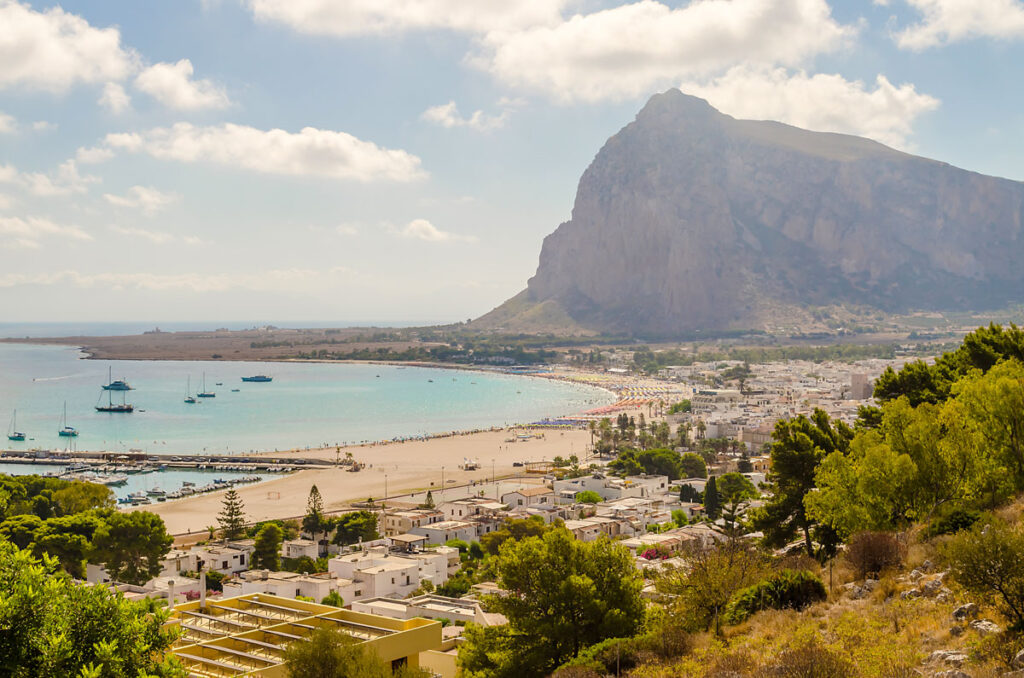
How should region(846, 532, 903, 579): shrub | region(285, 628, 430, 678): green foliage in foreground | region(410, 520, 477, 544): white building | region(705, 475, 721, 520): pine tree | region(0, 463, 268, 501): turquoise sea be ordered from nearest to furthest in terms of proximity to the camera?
region(285, 628, 430, 678): green foliage in foreground
region(846, 532, 903, 579): shrub
region(410, 520, 477, 544): white building
region(705, 475, 721, 520): pine tree
region(0, 463, 268, 501): turquoise sea

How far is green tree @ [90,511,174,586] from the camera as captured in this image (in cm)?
2647

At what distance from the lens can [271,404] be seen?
311 feet

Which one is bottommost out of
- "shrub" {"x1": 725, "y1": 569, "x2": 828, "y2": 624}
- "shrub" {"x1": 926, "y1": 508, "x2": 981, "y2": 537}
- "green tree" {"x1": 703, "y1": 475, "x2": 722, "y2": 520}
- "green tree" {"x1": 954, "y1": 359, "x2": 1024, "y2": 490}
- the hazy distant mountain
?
"green tree" {"x1": 703, "y1": 475, "x2": 722, "y2": 520}

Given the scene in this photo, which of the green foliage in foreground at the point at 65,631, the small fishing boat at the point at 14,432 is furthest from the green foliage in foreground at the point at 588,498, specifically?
the small fishing boat at the point at 14,432

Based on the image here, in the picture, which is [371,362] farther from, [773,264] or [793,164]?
[793,164]

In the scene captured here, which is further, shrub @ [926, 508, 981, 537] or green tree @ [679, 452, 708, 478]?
green tree @ [679, 452, 708, 478]

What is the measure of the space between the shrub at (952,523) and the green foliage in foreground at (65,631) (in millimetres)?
10446

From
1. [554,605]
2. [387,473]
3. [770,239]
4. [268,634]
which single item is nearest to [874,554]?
[554,605]

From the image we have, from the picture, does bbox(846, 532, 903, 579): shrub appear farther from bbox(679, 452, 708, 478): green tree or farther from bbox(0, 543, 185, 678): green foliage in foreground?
bbox(679, 452, 708, 478): green tree

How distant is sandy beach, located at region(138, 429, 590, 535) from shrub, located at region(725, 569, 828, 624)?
31.2m

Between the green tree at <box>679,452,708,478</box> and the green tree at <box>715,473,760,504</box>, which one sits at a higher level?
the green tree at <box>715,473,760,504</box>

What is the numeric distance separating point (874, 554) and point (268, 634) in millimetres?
8952

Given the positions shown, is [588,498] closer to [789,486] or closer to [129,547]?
[129,547]

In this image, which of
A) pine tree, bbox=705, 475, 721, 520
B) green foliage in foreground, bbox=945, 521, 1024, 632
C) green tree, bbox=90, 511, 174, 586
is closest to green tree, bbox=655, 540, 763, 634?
green foliage in foreground, bbox=945, 521, 1024, 632
